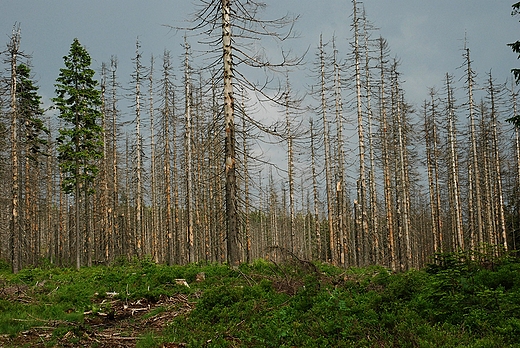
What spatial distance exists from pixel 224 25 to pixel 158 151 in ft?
69.5

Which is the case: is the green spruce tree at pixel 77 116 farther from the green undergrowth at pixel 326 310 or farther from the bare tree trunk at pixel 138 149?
the green undergrowth at pixel 326 310

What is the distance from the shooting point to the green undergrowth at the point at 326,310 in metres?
6.36

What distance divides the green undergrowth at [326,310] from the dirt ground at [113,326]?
134mm

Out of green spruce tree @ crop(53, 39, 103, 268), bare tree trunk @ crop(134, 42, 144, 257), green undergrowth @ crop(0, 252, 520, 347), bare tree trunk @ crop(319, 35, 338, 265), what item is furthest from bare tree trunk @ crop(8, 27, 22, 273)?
bare tree trunk @ crop(319, 35, 338, 265)

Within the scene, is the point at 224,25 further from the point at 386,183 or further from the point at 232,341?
the point at 386,183

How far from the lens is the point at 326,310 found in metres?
7.77

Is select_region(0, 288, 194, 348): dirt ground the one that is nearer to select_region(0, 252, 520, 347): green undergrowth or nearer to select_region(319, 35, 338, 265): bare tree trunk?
select_region(0, 252, 520, 347): green undergrowth

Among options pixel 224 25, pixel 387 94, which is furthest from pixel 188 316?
pixel 387 94

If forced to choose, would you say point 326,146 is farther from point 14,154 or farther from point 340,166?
point 14,154

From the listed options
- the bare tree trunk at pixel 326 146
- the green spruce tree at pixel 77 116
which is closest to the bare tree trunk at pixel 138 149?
the green spruce tree at pixel 77 116

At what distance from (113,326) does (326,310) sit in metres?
4.94

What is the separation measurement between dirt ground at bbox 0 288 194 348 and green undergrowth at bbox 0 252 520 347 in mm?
134

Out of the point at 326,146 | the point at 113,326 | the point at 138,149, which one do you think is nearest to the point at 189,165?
the point at 138,149

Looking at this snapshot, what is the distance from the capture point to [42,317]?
944 cm
